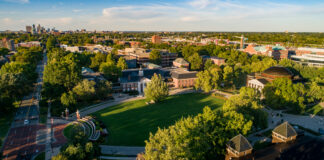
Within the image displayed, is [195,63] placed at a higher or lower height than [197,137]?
higher

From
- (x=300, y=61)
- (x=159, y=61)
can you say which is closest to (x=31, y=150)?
(x=159, y=61)

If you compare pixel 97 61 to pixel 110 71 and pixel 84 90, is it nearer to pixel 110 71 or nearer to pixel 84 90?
pixel 110 71

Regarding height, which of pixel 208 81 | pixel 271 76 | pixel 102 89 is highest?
pixel 271 76

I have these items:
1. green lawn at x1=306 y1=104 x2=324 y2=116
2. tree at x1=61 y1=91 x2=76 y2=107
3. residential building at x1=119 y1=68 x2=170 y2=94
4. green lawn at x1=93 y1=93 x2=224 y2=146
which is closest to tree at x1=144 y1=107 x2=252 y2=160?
green lawn at x1=93 y1=93 x2=224 y2=146

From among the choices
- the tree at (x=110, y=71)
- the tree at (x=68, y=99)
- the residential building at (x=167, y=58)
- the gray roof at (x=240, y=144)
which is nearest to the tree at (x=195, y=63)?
the residential building at (x=167, y=58)

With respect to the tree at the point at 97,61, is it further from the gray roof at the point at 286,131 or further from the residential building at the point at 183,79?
the gray roof at the point at 286,131

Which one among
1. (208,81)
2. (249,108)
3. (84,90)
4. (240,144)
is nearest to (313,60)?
(208,81)
